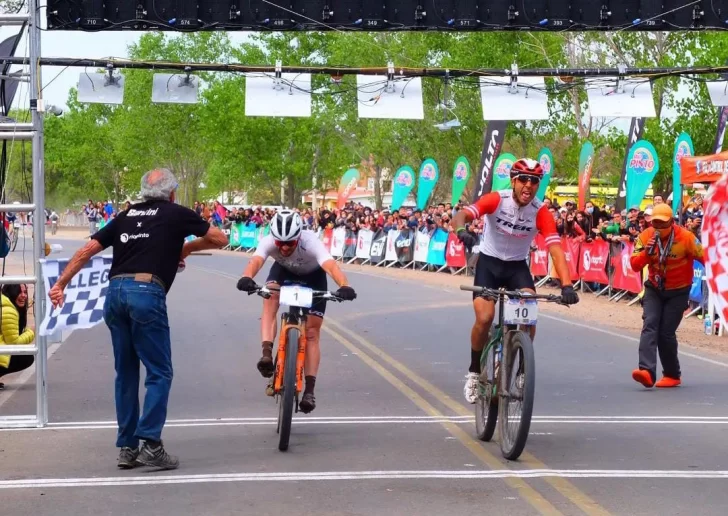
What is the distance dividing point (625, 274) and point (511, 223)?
15439 millimetres

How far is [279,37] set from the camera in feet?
258

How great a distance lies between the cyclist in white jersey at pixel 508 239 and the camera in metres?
9.33

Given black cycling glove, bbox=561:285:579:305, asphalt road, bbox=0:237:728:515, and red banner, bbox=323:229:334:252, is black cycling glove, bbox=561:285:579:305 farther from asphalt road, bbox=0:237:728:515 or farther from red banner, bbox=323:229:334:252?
red banner, bbox=323:229:334:252

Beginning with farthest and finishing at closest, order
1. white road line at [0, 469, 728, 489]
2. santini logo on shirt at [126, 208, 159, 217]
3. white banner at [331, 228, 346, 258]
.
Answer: white banner at [331, 228, 346, 258] < santini logo on shirt at [126, 208, 159, 217] < white road line at [0, 469, 728, 489]

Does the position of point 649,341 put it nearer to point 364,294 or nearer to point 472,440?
point 472,440

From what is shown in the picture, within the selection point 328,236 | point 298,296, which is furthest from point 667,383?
point 328,236

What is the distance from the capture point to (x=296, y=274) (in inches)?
394

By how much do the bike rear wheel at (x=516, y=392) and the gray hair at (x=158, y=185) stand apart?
2506 mm

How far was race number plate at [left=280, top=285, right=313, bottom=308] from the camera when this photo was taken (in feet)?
30.0

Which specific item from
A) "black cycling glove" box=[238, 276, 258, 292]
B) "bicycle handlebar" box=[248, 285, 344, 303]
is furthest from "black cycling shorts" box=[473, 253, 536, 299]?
"black cycling glove" box=[238, 276, 258, 292]

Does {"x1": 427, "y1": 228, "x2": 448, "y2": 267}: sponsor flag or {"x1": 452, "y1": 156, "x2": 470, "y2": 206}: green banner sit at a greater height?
{"x1": 452, "y1": 156, "x2": 470, "y2": 206}: green banner

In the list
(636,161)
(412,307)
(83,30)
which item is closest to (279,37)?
(636,161)

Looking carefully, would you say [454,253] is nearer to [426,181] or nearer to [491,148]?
[491,148]

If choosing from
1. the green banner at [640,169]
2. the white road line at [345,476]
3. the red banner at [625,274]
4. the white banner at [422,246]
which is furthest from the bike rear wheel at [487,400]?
the white banner at [422,246]
